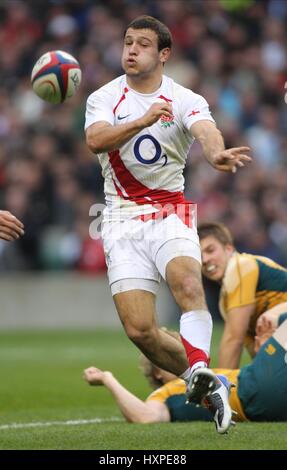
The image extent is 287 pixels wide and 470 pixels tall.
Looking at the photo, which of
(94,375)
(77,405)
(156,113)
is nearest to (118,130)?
(156,113)

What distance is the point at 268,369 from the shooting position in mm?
7637

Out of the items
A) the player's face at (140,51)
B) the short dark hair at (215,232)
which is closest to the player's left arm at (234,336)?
the short dark hair at (215,232)

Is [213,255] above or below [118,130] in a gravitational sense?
below

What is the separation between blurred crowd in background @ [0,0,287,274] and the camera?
18.3 metres

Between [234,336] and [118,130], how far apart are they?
2226 millimetres

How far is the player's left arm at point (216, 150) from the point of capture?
22.6 ft

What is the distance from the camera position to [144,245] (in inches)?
306

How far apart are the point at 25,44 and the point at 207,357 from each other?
596 inches

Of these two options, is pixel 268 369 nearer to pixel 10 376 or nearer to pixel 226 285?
pixel 226 285

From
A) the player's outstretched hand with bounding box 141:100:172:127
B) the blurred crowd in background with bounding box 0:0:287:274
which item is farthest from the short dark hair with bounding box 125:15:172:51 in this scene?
the blurred crowd in background with bounding box 0:0:287:274

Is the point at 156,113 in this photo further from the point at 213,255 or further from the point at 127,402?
the point at 213,255

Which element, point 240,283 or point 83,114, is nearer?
point 240,283

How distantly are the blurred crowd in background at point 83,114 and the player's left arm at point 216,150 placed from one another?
33.2 ft

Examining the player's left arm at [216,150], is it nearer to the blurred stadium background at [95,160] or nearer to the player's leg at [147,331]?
the player's leg at [147,331]
